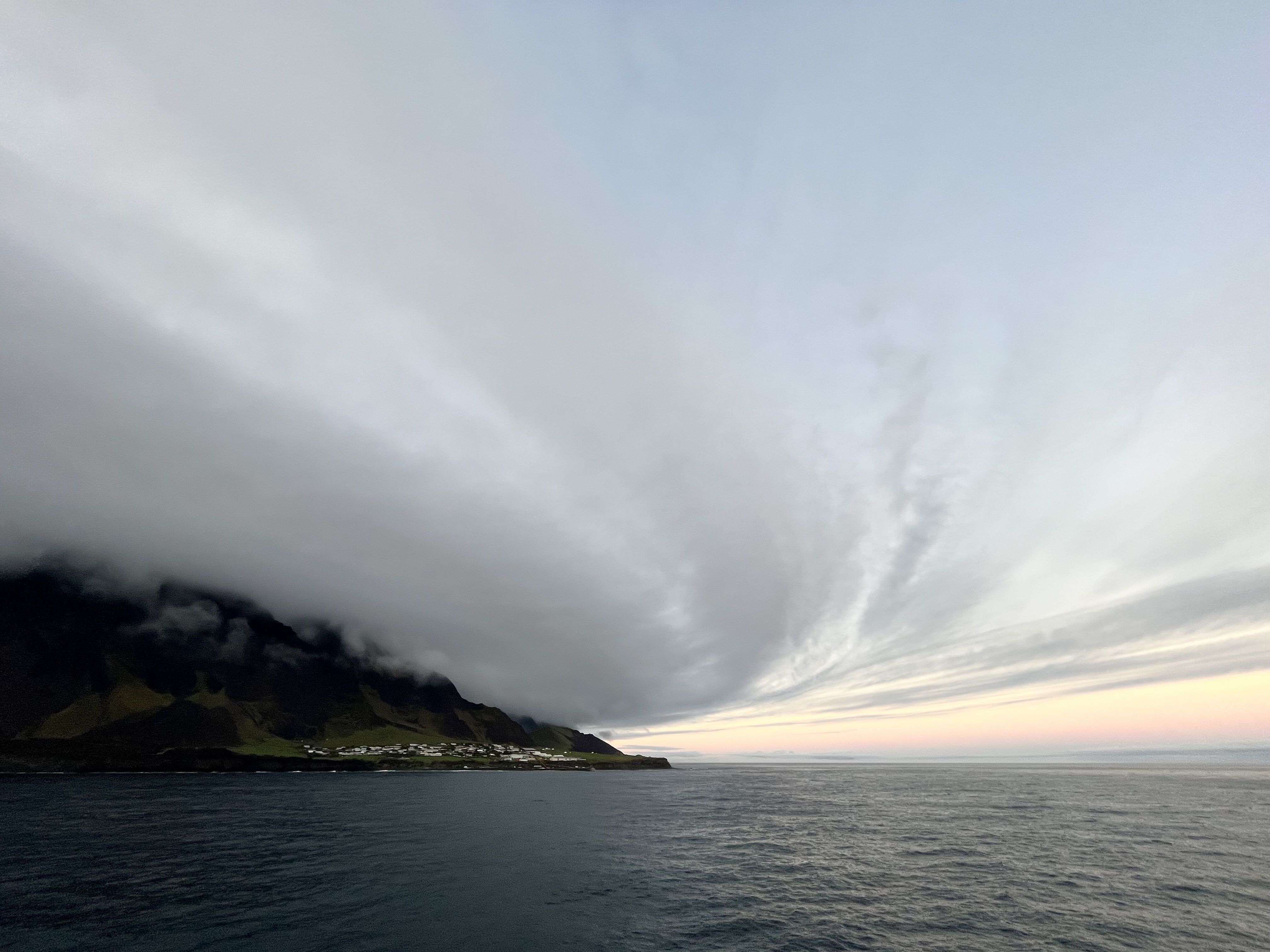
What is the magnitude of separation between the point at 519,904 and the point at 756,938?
817 inches

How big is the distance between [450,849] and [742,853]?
39018 millimetres

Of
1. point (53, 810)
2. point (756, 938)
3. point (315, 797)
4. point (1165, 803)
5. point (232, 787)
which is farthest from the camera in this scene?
point (232, 787)

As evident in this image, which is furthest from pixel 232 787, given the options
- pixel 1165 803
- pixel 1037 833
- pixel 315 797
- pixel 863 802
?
pixel 1165 803

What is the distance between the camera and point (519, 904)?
45.4 metres

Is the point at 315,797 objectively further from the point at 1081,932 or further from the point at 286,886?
the point at 1081,932

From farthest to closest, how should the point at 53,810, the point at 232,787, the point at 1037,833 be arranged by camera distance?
the point at 232,787 → the point at 53,810 → the point at 1037,833

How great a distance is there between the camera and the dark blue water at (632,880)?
37844 millimetres

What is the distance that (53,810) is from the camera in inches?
4011

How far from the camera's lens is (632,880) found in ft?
179

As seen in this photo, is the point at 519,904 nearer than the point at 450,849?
Yes

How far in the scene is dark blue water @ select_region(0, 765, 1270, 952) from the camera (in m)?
37.8

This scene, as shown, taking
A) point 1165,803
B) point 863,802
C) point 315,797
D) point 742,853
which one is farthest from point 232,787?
point 1165,803

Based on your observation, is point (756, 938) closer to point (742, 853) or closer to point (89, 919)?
point (742, 853)

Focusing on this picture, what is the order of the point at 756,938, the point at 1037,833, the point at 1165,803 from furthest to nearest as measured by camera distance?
the point at 1165,803 → the point at 1037,833 → the point at 756,938
